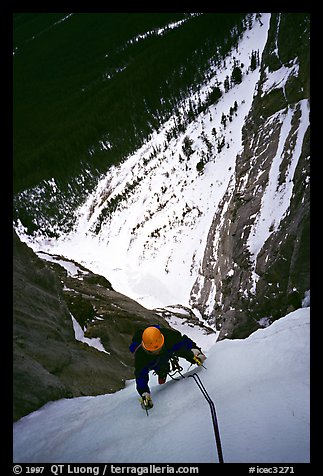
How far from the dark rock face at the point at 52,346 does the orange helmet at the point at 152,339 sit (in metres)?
1.56

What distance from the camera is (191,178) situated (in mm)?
25312

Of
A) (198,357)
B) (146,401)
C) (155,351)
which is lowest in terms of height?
(146,401)

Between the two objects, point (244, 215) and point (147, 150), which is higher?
point (147, 150)

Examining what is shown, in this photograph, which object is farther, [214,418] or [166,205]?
[166,205]

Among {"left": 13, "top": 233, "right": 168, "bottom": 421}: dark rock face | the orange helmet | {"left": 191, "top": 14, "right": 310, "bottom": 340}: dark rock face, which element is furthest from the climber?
{"left": 191, "top": 14, "right": 310, "bottom": 340}: dark rock face

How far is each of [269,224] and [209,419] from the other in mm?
7456

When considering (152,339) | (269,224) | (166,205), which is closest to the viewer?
(152,339)

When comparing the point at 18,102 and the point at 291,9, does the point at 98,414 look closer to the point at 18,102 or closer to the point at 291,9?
the point at 291,9

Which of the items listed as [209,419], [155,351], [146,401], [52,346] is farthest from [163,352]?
[52,346]

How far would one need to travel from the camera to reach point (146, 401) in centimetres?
359

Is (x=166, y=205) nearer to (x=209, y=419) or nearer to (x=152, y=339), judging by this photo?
(x=152, y=339)

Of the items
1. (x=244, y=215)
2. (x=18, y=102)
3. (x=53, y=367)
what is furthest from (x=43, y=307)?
(x=18, y=102)

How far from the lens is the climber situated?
3.73m
